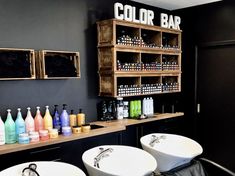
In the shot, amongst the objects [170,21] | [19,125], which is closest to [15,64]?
[19,125]

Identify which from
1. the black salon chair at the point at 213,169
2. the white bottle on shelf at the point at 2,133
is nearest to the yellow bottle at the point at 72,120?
the white bottle on shelf at the point at 2,133

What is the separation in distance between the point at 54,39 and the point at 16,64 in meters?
0.56

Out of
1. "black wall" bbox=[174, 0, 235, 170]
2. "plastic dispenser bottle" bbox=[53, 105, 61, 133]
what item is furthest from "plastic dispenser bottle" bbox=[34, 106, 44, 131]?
"black wall" bbox=[174, 0, 235, 170]

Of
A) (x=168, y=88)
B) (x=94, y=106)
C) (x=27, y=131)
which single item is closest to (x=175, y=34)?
(x=168, y=88)

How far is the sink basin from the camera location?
2.18 meters

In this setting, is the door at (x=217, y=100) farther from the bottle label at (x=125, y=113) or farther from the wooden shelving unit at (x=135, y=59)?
the bottle label at (x=125, y=113)

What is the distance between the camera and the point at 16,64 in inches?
91.7

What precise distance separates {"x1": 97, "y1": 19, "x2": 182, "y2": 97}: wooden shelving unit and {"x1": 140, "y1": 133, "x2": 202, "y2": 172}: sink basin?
75 centimetres

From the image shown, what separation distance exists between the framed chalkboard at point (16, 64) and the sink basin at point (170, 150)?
1239 millimetres

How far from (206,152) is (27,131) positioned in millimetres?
2813

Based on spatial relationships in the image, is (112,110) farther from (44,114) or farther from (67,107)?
(44,114)

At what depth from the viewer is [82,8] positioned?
2990 millimetres

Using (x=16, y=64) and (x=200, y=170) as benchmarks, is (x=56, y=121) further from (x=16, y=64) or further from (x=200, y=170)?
(x=200, y=170)

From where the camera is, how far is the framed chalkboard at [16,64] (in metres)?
2.26
